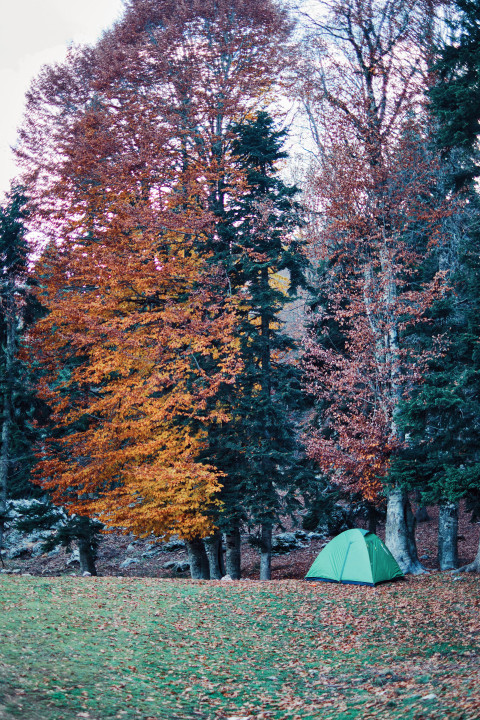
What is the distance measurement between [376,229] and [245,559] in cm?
1429

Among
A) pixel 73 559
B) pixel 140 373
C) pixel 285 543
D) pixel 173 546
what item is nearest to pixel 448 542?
pixel 285 543

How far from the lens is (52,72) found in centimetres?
2117

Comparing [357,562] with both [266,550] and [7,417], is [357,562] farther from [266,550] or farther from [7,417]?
[7,417]

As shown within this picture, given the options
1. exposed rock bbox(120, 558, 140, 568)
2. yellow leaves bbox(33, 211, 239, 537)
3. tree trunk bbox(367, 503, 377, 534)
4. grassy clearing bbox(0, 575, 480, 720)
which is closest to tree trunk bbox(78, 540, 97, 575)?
yellow leaves bbox(33, 211, 239, 537)

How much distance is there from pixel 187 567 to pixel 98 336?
1099 centimetres

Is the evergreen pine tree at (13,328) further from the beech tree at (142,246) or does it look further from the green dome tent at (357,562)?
the green dome tent at (357,562)

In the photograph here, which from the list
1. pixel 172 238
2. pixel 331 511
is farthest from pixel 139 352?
pixel 331 511

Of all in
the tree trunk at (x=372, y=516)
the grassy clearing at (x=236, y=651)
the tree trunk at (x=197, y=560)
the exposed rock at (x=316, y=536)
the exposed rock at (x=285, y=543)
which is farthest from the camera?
the exposed rock at (x=316, y=536)

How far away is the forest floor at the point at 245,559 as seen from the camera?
2052 cm

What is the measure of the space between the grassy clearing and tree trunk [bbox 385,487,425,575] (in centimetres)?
232

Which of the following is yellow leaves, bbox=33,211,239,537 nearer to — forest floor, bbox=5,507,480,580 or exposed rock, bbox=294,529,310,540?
forest floor, bbox=5,507,480,580

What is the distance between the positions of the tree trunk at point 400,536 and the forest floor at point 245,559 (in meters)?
3.30

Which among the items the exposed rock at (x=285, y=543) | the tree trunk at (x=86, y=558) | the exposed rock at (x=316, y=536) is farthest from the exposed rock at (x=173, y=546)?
the tree trunk at (x=86, y=558)

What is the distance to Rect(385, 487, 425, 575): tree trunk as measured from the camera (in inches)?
636
